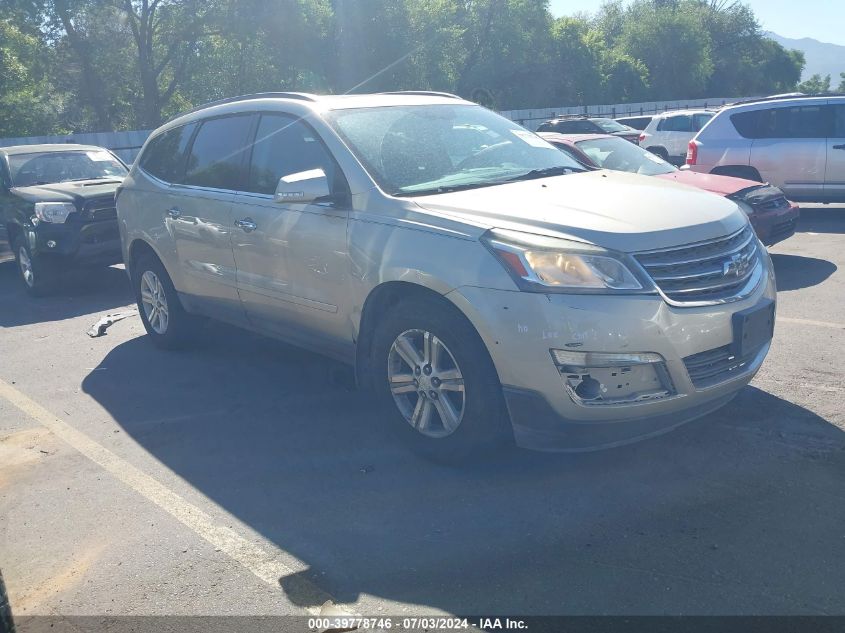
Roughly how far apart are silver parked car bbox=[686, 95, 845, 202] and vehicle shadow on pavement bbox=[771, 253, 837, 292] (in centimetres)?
266

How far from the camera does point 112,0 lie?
35.1 m

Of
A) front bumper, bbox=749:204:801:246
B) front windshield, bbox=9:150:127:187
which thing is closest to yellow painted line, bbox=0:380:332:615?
front windshield, bbox=9:150:127:187

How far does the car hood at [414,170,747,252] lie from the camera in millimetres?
4102

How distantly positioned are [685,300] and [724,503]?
3.03ft

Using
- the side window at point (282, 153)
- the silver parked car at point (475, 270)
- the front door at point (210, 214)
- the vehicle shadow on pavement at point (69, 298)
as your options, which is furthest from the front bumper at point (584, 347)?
the vehicle shadow on pavement at point (69, 298)

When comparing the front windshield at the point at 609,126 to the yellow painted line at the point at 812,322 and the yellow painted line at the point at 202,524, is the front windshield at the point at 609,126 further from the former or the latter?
the yellow painted line at the point at 202,524

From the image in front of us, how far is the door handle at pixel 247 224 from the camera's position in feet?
18.3

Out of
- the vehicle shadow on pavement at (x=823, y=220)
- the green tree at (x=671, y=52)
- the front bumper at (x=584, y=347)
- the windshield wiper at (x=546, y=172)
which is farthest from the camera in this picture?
the green tree at (x=671, y=52)

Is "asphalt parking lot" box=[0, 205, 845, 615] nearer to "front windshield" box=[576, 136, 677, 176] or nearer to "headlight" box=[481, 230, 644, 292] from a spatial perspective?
"headlight" box=[481, 230, 644, 292]

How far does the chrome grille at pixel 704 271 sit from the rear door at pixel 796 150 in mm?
8303

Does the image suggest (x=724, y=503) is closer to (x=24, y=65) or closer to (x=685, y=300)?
(x=685, y=300)

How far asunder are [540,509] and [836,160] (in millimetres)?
9708

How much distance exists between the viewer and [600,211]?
4.33m

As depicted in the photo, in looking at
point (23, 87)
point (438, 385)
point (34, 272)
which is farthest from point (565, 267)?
point (23, 87)
